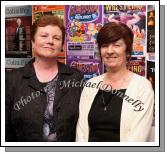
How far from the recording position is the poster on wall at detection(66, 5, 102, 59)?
1.86 m

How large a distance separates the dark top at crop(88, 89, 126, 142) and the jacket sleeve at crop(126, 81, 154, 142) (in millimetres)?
85

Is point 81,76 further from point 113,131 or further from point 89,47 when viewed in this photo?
point 113,131

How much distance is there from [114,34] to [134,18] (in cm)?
16

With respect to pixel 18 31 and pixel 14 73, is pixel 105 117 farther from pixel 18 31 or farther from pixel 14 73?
pixel 18 31

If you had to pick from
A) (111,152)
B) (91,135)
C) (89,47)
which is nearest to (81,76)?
(89,47)

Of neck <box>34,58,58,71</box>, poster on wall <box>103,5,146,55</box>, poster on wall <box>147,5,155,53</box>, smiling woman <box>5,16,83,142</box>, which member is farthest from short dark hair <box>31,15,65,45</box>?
poster on wall <box>147,5,155,53</box>

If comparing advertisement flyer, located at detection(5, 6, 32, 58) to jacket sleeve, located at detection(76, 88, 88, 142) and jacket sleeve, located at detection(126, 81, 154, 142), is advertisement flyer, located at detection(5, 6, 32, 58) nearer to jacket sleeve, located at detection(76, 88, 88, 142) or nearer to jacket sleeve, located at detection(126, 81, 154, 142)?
jacket sleeve, located at detection(76, 88, 88, 142)

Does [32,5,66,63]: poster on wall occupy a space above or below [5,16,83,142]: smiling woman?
above

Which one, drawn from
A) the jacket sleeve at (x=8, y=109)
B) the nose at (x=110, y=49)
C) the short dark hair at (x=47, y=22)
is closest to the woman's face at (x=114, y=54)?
the nose at (x=110, y=49)

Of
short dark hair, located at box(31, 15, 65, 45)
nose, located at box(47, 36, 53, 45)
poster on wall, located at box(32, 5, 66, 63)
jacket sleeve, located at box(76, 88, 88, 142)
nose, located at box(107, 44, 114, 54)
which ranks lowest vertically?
jacket sleeve, located at box(76, 88, 88, 142)

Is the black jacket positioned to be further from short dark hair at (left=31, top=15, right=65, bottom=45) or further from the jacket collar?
short dark hair at (left=31, top=15, right=65, bottom=45)

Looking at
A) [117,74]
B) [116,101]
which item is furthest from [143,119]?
[117,74]

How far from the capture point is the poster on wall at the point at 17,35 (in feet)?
6.15

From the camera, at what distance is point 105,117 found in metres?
1.82
